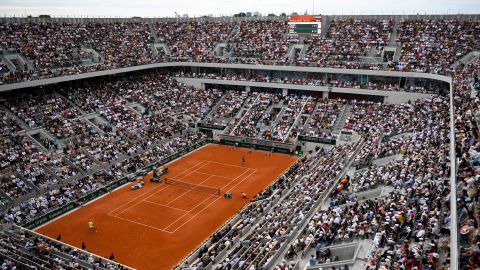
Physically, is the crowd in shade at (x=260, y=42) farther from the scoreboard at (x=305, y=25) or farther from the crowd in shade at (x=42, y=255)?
the crowd in shade at (x=42, y=255)

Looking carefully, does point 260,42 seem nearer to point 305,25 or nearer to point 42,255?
point 305,25

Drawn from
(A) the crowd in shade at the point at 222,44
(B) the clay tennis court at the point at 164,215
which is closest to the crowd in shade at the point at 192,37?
(A) the crowd in shade at the point at 222,44

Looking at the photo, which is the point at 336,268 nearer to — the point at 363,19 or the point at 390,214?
the point at 390,214

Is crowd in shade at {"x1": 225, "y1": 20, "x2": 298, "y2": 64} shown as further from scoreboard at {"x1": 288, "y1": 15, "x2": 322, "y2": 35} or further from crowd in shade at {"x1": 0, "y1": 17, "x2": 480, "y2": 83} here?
scoreboard at {"x1": 288, "y1": 15, "x2": 322, "y2": 35}

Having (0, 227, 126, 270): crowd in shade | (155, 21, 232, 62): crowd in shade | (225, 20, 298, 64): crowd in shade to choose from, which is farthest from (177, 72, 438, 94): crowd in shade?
(0, 227, 126, 270): crowd in shade

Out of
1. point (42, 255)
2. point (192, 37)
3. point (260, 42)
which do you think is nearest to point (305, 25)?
point (260, 42)
